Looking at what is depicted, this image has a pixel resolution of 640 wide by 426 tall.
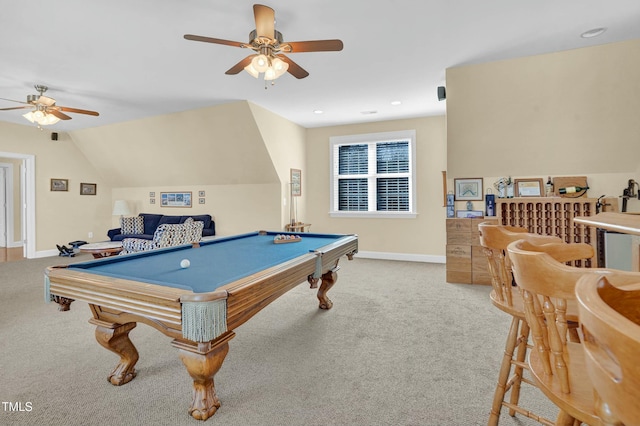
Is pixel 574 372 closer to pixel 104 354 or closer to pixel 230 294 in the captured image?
pixel 230 294

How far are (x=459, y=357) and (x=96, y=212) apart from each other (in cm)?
835

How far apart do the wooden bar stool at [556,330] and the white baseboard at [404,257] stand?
4958 mm

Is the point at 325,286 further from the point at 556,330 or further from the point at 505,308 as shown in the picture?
the point at 556,330

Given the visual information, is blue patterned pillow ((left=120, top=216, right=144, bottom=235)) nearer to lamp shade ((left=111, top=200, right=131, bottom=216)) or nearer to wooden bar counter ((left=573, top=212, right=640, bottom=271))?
lamp shade ((left=111, top=200, right=131, bottom=216))

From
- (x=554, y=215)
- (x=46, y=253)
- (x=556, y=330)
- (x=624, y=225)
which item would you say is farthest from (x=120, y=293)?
(x=46, y=253)

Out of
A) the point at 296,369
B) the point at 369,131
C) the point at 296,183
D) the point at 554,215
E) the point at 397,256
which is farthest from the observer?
the point at 296,183

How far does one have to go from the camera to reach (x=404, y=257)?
6020 millimetres

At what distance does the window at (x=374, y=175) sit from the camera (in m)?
→ 6.05

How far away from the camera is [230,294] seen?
1.45 m

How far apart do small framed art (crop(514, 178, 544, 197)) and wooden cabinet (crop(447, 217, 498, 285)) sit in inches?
21.1

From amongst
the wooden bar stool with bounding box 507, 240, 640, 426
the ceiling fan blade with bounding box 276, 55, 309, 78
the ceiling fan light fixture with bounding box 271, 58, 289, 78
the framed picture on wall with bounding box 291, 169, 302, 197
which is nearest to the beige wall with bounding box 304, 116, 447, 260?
the framed picture on wall with bounding box 291, 169, 302, 197

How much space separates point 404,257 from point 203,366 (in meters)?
4.97

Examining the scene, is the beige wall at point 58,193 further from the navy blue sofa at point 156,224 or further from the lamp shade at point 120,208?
the navy blue sofa at point 156,224

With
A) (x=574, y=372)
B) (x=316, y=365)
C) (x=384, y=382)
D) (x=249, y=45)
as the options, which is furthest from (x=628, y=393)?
(x=249, y=45)
